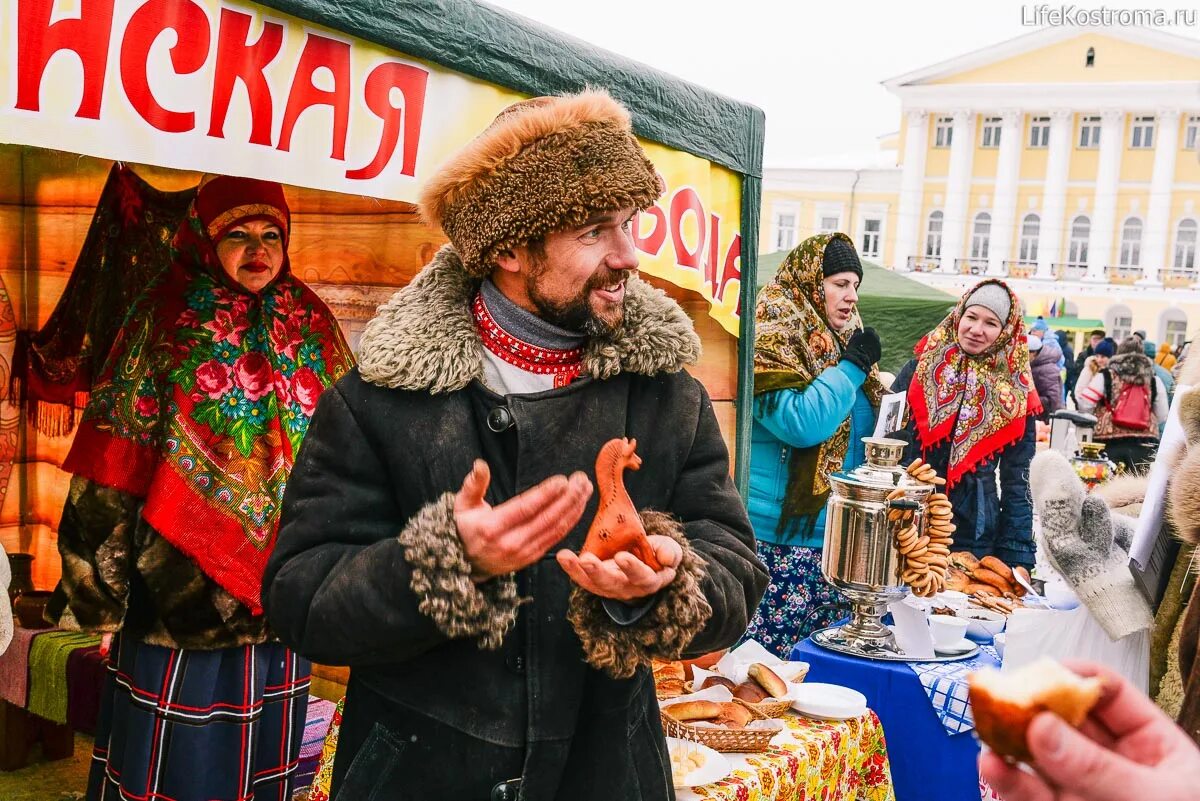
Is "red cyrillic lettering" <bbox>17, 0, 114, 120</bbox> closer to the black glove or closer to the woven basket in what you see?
the woven basket

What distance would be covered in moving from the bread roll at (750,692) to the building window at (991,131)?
42.3 meters

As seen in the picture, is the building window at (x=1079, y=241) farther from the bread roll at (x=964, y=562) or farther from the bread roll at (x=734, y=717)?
the bread roll at (x=734, y=717)

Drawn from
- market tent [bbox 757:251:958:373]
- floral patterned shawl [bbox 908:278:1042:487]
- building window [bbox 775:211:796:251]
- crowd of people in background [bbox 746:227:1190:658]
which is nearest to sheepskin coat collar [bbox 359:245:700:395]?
crowd of people in background [bbox 746:227:1190:658]

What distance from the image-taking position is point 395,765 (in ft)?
4.96

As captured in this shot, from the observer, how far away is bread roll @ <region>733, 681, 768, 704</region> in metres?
2.57

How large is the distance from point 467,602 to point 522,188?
2.22 ft

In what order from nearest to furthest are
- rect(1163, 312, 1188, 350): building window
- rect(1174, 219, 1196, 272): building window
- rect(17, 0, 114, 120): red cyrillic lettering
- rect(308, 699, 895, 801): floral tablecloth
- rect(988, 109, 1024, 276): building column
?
rect(17, 0, 114, 120): red cyrillic lettering
rect(308, 699, 895, 801): floral tablecloth
rect(1163, 312, 1188, 350): building window
rect(1174, 219, 1196, 272): building window
rect(988, 109, 1024, 276): building column

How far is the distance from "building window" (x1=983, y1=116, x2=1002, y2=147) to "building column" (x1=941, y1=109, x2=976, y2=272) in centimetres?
63

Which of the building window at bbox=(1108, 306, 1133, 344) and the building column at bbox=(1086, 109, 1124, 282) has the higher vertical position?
the building column at bbox=(1086, 109, 1124, 282)

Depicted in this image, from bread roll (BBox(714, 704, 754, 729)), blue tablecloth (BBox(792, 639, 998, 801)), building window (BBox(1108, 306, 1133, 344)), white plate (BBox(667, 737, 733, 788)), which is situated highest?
building window (BBox(1108, 306, 1133, 344))

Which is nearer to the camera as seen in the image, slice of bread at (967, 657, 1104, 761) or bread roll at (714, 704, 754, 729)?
slice of bread at (967, 657, 1104, 761)

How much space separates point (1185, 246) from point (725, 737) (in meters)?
42.0

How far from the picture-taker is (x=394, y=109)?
2490 mm

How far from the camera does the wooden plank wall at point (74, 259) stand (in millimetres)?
3562
